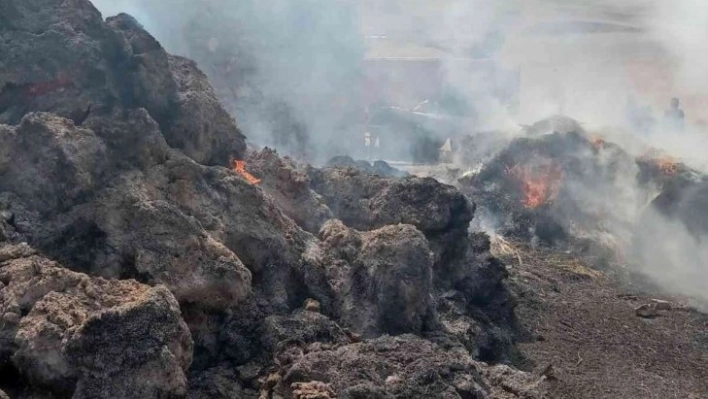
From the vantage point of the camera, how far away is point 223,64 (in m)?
29.4

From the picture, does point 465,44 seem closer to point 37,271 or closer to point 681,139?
point 681,139

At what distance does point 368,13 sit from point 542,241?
1570 inches

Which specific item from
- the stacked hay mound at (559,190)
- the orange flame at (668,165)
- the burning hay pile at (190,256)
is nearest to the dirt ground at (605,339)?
the burning hay pile at (190,256)

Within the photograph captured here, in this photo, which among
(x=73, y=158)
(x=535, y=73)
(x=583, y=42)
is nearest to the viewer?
(x=73, y=158)

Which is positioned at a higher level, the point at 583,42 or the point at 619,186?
the point at 583,42

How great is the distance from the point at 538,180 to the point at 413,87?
12.9 m

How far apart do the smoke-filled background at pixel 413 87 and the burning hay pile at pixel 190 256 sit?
302 inches

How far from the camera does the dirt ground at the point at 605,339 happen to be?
35.5ft

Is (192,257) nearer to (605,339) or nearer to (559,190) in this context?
(605,339)

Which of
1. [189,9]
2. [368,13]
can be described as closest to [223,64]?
[189,9]

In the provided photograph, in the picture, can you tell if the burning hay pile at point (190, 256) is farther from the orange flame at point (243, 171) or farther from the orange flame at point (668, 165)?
the orange flame at point (668, 165)

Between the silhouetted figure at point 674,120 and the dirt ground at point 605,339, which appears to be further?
the silhouetted figure at point 674,120

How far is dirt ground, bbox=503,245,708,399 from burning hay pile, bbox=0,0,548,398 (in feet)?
2.44

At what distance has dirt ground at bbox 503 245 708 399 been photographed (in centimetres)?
1083
